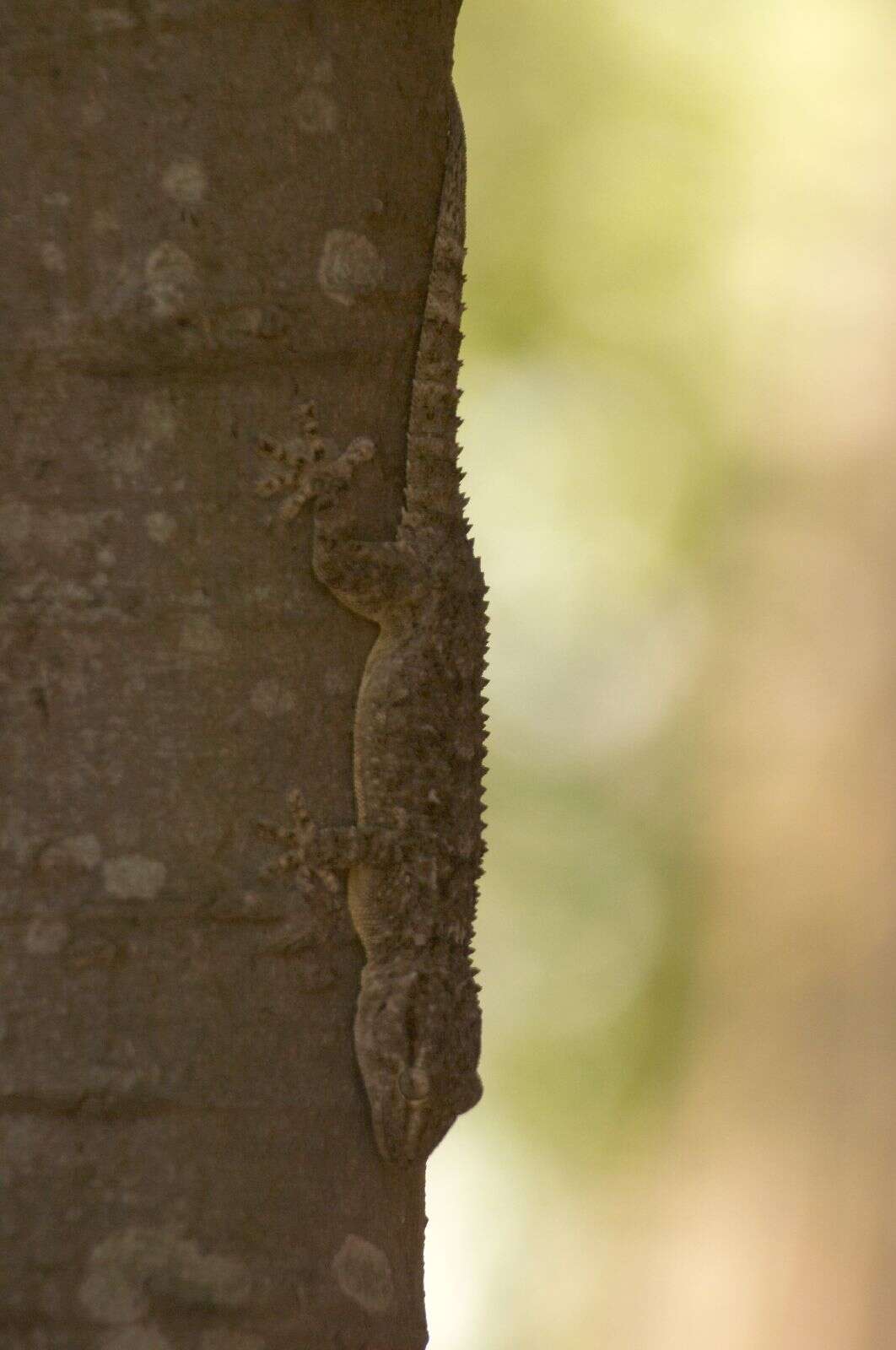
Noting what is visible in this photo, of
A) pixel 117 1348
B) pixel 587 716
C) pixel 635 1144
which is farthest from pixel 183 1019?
pixel 635 1144

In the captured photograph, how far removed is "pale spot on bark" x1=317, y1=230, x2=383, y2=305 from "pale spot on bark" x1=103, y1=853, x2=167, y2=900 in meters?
0.89

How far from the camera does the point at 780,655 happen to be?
913 centimetres

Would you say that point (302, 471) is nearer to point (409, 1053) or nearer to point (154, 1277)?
point (409, 1053)

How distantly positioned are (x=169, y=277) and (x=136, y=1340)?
146 centimetres

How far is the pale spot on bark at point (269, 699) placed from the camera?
2.36 m

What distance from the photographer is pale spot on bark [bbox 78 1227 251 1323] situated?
2.18 m

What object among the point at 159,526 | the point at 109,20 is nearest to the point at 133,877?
the point at 159,526

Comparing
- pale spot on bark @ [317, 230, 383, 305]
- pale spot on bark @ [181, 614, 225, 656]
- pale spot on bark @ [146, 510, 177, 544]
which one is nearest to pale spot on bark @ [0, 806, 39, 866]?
pale spot on bark @ [181, 614, 225, 656]

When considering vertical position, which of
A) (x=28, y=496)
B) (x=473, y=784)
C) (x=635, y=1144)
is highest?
(x=28, y=496)

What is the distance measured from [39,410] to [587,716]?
6.87 meters

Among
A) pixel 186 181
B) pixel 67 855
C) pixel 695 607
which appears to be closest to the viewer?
pixel 67 855

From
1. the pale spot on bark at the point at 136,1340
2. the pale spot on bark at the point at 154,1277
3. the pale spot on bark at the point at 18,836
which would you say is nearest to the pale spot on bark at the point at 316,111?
the pale spot on bark at the point at 18,836

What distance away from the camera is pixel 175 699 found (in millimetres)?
2318

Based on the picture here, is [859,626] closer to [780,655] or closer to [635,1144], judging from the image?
[780,655]
